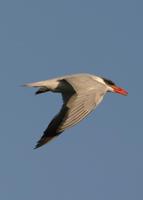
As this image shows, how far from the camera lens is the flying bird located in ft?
62.1

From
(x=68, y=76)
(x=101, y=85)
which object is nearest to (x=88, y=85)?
(x=101, y=85)

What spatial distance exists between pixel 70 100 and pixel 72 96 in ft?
2.12

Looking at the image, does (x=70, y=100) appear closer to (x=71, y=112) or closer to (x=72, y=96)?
(x=72, y=96)

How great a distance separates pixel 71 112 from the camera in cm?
1895

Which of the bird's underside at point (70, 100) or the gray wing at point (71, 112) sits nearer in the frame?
the gray wing at point (71, 112)

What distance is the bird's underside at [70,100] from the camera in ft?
61.8

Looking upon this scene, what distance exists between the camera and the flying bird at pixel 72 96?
62.1 ft

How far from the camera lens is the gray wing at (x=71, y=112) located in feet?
61.2

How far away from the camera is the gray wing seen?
18.6 metres

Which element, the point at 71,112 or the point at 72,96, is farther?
the point at 72,96

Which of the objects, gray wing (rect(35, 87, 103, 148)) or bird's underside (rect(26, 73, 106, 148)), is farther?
bird's underside (rect(26, 73, 106, 148))

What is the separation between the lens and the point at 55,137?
21.5m

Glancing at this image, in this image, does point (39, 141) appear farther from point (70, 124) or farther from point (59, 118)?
point (70, 124)

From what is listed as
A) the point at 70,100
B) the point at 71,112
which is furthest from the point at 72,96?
the point at 71,112
